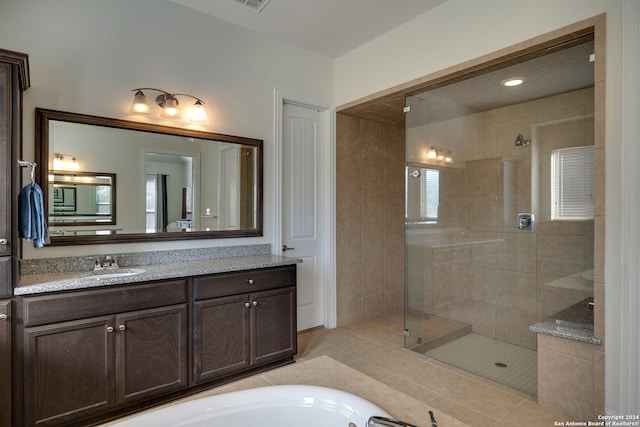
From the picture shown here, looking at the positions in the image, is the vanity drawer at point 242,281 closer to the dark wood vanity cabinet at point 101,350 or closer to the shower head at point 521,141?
the dark wood vanity cabinet at point 101,350

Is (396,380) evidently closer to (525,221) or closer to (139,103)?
(525,221)

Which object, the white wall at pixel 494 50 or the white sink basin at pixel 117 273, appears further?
the white sink basin at pixel 117 273

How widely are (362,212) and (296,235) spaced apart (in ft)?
2.88

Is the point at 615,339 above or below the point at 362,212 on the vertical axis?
below

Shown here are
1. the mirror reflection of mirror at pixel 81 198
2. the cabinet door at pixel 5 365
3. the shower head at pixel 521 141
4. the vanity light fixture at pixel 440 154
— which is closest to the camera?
the cabinet door at pixel 5 365

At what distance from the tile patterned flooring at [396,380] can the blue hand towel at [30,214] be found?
4.25 feet

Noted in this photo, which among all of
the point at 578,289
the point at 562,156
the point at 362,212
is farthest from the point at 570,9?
the point at 362,212

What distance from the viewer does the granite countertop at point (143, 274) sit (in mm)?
1885

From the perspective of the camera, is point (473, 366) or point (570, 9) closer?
point (570, 9)

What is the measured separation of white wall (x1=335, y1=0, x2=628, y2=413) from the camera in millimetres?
1961

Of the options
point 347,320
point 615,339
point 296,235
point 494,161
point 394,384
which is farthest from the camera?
point 347,320

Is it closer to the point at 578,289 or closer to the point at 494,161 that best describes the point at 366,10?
the point at 494,161

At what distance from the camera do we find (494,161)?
3.35 metres

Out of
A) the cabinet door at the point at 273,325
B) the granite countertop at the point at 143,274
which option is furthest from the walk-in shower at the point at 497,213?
the granite countertop at the point at 143,274
